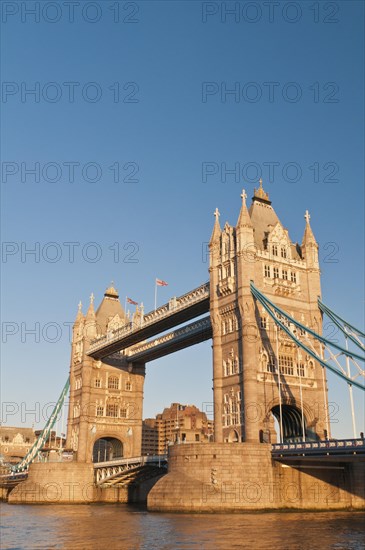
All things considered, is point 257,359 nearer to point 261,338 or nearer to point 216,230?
point 261,338

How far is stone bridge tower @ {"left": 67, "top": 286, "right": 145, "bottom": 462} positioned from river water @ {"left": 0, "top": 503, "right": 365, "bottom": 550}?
103 ft

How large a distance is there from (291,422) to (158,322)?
18.8m

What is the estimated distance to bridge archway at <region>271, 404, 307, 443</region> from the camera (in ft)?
186

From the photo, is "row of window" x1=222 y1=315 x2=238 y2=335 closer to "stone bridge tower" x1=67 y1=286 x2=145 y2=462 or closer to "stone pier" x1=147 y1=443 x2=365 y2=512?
"stone pier" x1=147 y1=443 x2=365 y2=512

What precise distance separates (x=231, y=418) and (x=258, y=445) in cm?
662

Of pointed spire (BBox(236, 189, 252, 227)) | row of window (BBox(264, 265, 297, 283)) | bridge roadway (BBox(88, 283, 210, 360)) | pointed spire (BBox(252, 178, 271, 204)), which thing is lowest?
bridge roadway (BBox(88, 283, 210, 360))

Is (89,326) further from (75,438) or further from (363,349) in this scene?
(363,349)

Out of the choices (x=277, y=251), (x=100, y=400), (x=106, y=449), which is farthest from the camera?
(x=106, y=449)

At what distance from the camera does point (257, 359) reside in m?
54.6

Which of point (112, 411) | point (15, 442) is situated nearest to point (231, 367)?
point (112, 411)

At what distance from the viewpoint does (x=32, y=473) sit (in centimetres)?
7175

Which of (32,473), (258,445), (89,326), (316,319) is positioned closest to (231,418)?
(258,445)

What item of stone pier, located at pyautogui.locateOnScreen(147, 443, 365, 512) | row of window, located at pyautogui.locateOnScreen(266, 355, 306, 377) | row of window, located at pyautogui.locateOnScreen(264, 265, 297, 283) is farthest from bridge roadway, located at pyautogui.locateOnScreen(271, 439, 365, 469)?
row of window, located at pyautogui.locateOnScreen(264, 265, 297, 283)

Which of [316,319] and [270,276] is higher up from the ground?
[270,276]
